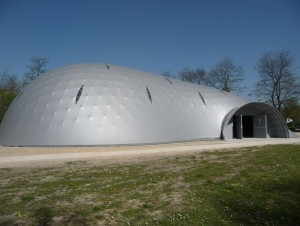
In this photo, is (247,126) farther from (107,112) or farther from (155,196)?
(155,196)

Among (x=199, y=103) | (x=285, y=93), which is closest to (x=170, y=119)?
(x=199, y=103)

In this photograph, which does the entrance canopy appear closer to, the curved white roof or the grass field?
→ the curved white roof

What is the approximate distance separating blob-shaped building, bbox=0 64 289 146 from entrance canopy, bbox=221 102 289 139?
70.9 inches

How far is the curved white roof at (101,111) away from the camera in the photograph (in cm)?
2497

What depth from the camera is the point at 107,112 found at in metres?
25.9

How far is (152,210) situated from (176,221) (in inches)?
39.6

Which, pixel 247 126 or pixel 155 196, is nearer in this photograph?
pixel 155 196

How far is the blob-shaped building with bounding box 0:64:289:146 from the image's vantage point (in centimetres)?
2500

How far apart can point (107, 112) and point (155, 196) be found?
1786cm

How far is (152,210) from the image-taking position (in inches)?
290

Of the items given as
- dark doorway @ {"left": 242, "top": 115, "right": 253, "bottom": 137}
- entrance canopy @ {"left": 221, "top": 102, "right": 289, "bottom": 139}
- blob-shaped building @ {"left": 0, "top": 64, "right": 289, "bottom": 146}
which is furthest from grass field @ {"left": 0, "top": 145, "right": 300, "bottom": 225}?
dark doorway @ {"left": 242, "top": 115, "right": 253, "bottom": 137}

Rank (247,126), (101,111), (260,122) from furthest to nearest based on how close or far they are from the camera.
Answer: (247,126), (260,122), (101,111)

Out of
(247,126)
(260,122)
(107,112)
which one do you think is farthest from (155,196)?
(247,126)

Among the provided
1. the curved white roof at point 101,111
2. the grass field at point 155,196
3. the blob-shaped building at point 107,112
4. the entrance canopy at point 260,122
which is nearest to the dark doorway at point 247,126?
the entrance canopy at point 260,122
